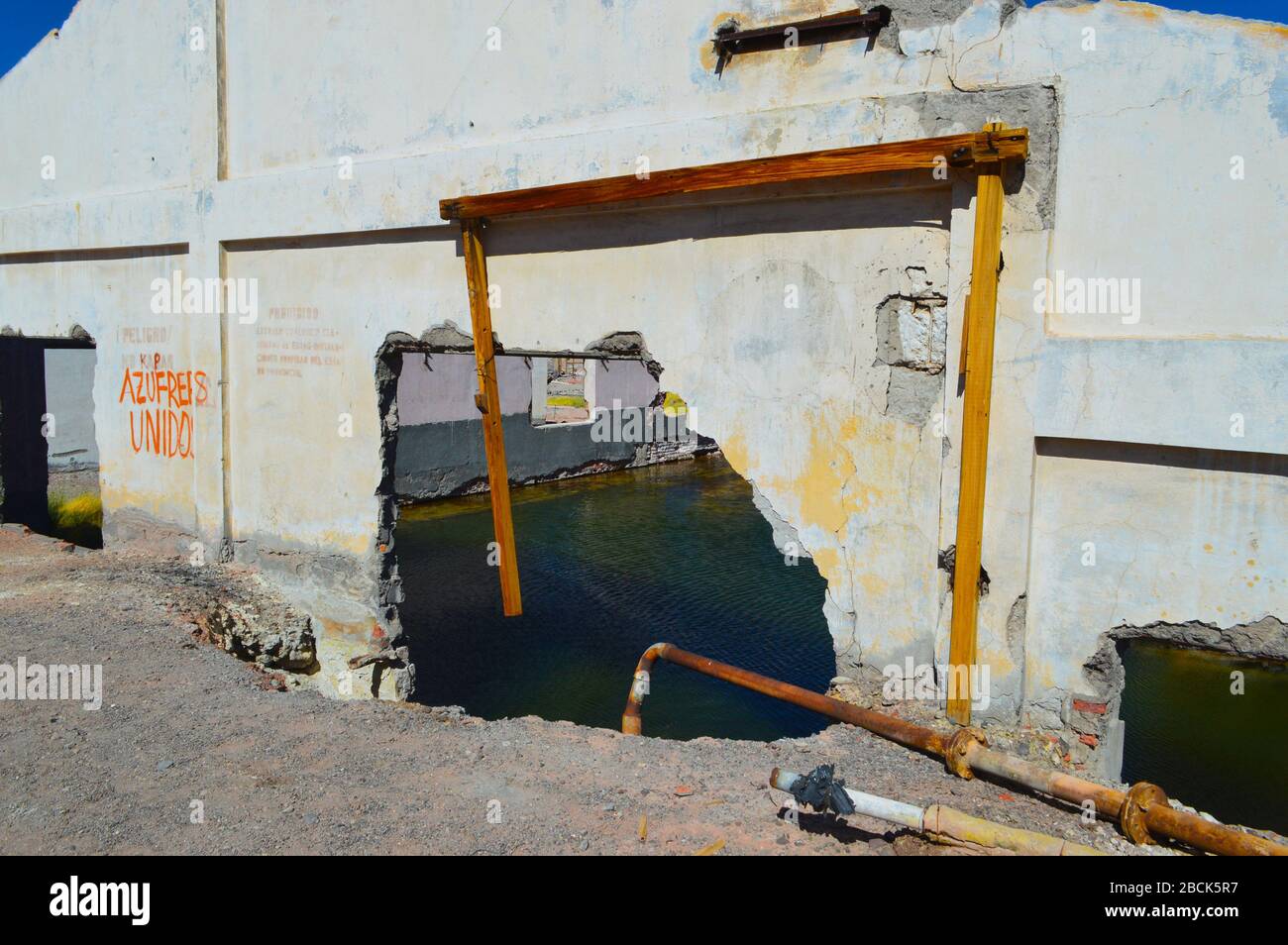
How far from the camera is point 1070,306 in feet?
14.4

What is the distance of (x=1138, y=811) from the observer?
352cm

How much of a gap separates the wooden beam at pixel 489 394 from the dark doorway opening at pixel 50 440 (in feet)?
16.0

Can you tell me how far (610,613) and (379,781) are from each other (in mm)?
5965

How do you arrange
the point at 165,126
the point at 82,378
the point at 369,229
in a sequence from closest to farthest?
the point at 369,229, the point at 165,126, the point at 82,378

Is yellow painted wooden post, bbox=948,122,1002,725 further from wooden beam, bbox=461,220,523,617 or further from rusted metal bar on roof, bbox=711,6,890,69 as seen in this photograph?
wooden beam, bbox=461,220,523,617

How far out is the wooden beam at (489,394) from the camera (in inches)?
241

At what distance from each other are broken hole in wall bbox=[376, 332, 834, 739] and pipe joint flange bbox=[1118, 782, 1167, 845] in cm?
201

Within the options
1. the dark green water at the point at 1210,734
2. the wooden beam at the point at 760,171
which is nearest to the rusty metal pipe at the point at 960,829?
the dark green water at the point at 1210,734

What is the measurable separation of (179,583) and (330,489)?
129cm

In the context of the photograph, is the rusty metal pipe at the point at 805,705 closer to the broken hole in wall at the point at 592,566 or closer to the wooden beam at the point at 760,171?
the broken hole in wall at the point at 592,566

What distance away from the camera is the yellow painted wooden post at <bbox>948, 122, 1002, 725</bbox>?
438 centimetres

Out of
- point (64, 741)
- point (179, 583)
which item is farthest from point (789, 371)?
point (179, 583)

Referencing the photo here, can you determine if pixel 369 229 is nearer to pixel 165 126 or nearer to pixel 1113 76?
pixel 165 126

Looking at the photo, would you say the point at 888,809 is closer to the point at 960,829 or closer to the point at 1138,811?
the point at 960,829
